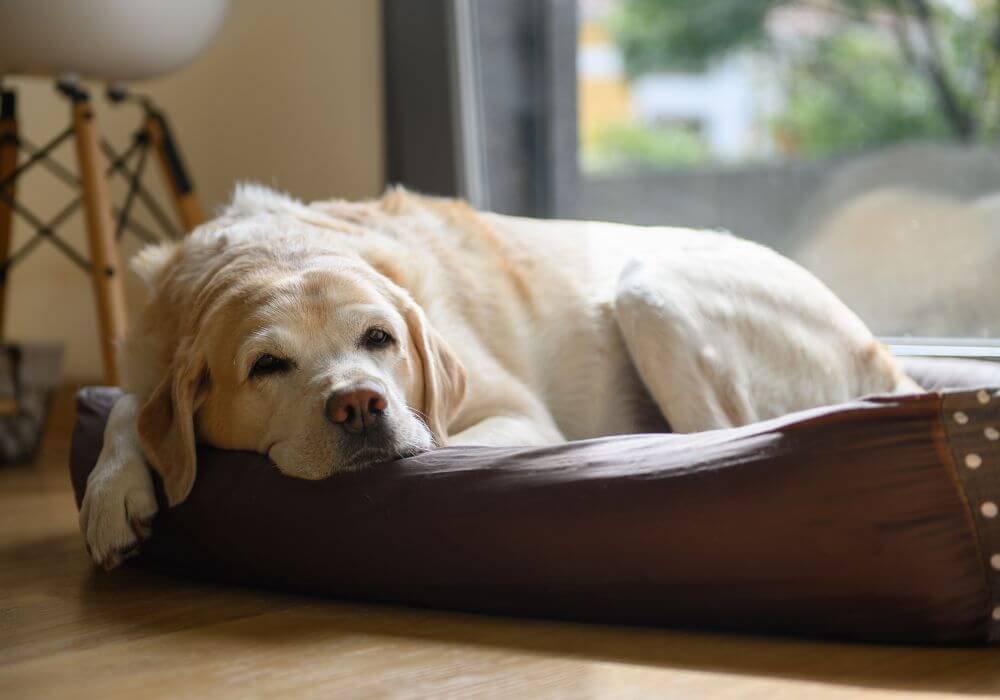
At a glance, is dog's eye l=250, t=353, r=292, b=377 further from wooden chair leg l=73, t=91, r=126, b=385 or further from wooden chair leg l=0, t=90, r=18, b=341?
wooden chair leg l=0, t=90, r=18, b=341

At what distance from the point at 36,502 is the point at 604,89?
143 inches

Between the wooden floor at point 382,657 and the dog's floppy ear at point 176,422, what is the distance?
21cm

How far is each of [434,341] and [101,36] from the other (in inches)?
67.4

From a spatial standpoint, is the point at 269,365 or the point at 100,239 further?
the point at 100,239

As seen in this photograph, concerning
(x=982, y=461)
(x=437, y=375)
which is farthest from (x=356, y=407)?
(x=982, y=461)

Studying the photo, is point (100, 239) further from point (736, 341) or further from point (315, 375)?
point (736, 341)

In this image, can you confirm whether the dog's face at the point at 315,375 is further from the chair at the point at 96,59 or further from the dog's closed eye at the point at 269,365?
the chair at the point at 96,59

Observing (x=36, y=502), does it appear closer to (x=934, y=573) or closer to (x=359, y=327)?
(x=359, y=327)

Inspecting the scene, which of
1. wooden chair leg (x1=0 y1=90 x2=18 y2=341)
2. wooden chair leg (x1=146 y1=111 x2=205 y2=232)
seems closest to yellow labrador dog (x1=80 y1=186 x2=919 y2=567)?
wooden chair leg (x1=146 y1=111 x2=205 y2=232)

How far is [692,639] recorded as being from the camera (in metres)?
1.57

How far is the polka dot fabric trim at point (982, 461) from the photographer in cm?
145

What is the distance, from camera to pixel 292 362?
6.29ft

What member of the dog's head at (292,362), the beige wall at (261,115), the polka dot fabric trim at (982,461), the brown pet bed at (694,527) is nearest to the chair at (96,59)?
the beige wall at (261,115)

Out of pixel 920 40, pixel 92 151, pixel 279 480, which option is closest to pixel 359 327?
pixel 279 480
